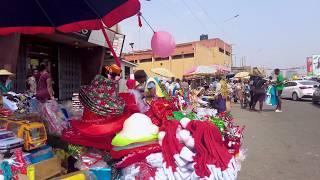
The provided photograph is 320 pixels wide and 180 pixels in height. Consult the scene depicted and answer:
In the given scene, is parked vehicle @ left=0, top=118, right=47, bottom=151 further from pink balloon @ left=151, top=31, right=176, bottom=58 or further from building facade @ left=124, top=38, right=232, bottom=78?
building facade @ left=124, top=38, right=232, bottom=78

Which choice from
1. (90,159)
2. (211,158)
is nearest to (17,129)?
(90,159)

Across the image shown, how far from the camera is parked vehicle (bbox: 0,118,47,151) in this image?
339 centimetres

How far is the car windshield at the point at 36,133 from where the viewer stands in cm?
348

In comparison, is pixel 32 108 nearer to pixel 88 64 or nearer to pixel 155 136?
pixel 155 136

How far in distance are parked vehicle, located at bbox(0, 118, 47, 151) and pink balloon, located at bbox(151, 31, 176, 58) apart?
279 centimetres

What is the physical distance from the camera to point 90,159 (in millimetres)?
3791

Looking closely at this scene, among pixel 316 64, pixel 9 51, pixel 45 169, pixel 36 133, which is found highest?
pixel 316 64

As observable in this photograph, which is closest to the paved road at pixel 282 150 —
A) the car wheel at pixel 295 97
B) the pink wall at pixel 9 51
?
the pink wall at pixel 9 51

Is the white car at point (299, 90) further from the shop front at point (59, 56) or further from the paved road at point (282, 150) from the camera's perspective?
the shop front at point (59, 56)

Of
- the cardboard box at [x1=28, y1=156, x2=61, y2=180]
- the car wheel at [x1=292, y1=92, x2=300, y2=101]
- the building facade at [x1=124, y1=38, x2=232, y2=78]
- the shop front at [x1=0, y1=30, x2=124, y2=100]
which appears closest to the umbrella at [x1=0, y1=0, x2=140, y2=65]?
the cardboard box at [x1=28, y1=156, x2=61, y2=180]

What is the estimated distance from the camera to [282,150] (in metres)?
7.83

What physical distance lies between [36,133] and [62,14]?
69.3 inches

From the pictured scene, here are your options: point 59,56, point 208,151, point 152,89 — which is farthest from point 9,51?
point 208,151

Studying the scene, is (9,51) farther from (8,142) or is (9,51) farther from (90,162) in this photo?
(8,142)
